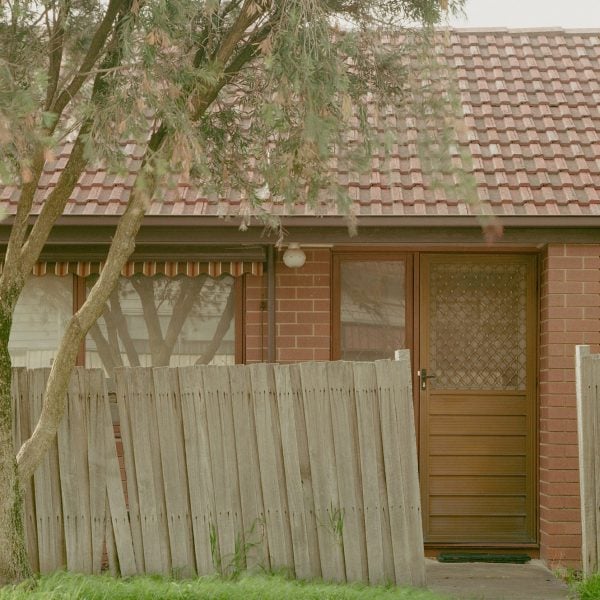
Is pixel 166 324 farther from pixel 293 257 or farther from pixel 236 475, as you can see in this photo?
pixel 236 475

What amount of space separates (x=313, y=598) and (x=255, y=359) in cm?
295

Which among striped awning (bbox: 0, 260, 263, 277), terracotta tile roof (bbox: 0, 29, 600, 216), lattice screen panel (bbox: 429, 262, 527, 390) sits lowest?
lattice screen panel (bbox: 429, 262, 527, 390)

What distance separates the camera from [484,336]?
848cm

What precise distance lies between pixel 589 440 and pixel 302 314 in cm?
271

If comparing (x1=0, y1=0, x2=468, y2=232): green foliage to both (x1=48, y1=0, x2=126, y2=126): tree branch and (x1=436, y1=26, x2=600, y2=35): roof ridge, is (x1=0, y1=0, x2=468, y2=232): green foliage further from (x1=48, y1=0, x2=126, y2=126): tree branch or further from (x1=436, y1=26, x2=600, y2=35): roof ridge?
(x1=436, y1=26, x2=600, y2=35): roof ridge

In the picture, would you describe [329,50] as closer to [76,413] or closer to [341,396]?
[341,396]

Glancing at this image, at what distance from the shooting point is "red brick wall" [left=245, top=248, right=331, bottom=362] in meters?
8.21

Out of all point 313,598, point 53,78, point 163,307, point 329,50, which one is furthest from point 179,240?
point 313,598

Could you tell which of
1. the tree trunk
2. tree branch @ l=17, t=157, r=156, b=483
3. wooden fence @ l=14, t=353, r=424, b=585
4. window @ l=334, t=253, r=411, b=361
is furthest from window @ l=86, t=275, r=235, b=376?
the tree trunk

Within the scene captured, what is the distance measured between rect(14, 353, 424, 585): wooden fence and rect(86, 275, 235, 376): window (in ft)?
6.67

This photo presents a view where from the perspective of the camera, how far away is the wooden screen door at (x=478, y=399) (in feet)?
27.3

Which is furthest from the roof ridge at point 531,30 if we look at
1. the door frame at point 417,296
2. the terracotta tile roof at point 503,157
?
the door frame at point 417,296

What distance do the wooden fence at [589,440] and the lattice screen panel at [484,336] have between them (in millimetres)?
2126

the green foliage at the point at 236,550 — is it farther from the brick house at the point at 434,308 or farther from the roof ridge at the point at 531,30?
the roof ridge at the point at 531,30
